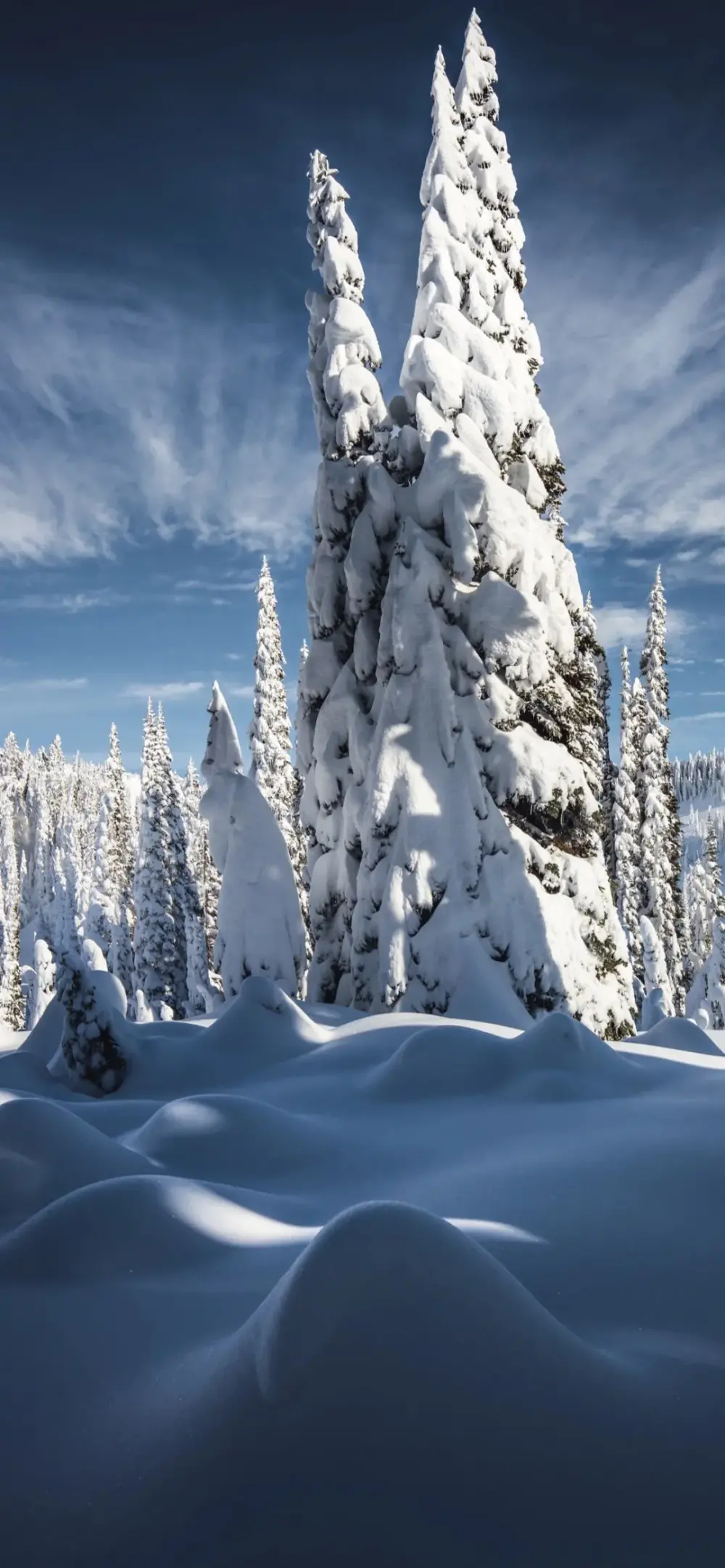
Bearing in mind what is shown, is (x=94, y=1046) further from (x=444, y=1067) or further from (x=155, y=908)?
(x=155, y=908)

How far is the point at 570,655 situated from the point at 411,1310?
10302 mm

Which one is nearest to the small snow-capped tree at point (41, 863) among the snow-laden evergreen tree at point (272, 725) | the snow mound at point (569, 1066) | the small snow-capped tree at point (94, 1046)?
the snow-laden evergreen tree at point (272, 725)

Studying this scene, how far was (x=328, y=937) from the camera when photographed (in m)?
11.9

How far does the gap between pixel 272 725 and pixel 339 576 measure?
13.5 meters

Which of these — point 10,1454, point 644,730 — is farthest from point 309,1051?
point 644,730

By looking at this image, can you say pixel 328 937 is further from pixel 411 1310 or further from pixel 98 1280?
pixel 411 1310

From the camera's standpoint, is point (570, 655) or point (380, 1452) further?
point (570, 655)

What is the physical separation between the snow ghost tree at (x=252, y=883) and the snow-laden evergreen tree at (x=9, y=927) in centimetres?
2705

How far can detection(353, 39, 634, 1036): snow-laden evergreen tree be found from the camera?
32.3 feet

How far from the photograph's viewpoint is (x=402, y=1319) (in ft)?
4.68

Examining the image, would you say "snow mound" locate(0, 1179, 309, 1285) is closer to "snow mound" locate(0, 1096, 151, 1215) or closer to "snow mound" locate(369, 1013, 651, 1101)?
"snow mound" locate(0, 1096, 151, 1215)

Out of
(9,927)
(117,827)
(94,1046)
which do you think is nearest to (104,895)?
(117,827)

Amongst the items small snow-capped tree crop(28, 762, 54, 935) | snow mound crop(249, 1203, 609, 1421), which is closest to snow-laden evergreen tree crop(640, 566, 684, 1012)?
snow mound crop(249, 1203, 609, 1421)

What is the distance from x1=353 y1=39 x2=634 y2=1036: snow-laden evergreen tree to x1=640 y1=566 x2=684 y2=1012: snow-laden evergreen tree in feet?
51.1
